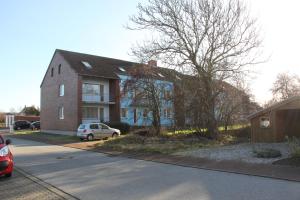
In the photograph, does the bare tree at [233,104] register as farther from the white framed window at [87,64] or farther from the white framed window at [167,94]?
the white framed window at [87,64]

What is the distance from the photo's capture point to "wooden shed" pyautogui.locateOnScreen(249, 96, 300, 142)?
21172 mm

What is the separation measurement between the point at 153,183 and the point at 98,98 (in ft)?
94.3

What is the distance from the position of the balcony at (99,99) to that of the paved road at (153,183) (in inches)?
896

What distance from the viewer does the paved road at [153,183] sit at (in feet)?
26.1

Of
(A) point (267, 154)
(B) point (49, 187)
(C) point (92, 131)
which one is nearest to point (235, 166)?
(A) point (267, 154)

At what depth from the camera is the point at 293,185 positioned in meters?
8.69

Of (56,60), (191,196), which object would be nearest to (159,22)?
(191,196)

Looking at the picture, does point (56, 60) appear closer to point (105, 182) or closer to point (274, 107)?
point (274, 107)

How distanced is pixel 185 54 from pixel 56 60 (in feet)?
71.2

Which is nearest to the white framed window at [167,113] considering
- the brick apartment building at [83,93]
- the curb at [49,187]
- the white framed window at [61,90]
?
the brick apartment building at [83,93]

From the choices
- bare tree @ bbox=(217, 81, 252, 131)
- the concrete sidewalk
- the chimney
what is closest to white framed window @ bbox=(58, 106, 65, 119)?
the chimney

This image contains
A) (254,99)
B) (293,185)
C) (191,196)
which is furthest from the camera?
(254,99)

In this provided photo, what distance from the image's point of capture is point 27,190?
8.82 m

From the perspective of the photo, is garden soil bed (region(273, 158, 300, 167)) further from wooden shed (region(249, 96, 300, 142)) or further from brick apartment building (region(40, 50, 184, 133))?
brick apartment building (region(40, 50, 184, 133))
